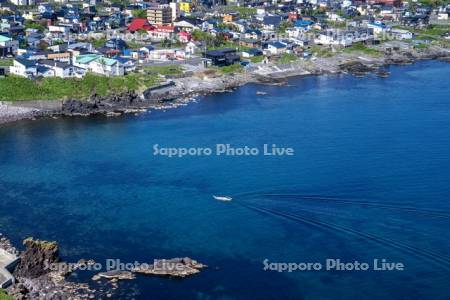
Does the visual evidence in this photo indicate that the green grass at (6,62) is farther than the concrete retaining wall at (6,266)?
Yes

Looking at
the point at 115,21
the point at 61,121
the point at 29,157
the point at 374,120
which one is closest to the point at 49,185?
the point at 29,157

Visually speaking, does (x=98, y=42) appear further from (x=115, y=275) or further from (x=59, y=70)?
(x=115, y=275)

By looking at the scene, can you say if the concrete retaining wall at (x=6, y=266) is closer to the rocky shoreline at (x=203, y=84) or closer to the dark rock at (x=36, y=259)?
the dark rock at (x=36, y=259)

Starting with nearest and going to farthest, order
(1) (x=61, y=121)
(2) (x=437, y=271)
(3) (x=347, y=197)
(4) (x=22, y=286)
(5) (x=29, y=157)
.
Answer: (4) (x=22, y=286) < (2) (x=437, y=271) < (3) (x=347, y=197) < (5) (x=29, y=157) < (1) (x=61, y=121)

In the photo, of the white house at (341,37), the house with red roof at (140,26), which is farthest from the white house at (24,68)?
the white house at (341,37)

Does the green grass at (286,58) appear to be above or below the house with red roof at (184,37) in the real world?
below

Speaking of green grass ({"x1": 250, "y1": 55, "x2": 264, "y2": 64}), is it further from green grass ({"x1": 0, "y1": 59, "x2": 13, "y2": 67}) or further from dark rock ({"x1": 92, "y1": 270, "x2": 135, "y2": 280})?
dark rock ({"x1": 92, "y1": 270, "x2": 135, "y2": 280})

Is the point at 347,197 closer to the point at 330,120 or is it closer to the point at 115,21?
the point at 330,120
